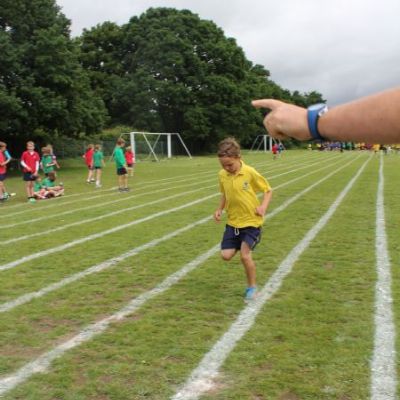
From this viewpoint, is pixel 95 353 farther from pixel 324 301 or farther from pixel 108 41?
pixel 108 41

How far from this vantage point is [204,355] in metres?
4.20

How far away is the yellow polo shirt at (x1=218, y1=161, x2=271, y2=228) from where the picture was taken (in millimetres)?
5594

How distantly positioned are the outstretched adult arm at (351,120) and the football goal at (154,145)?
40503 mm

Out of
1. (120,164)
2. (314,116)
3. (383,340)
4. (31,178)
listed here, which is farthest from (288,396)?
(120,164)

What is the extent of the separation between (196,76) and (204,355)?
52691mm

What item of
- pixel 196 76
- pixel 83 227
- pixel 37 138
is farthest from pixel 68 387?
pixel 196 76

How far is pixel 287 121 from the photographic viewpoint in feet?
6.13

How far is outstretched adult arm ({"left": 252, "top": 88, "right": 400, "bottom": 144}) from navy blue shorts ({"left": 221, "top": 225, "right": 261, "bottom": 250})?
Result: 362 centimetres

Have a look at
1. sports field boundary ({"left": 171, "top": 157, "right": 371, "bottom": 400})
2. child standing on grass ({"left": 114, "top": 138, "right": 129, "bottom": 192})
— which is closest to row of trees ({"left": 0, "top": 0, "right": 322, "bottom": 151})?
child standing on grass ({"left": 114, "top": 138, "right": 129, "bottom": 192})

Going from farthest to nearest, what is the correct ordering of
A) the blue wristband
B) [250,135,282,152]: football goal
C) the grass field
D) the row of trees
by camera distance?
[250,135,282,152]: football goal → the row of trees → the grass field → the blue wristband

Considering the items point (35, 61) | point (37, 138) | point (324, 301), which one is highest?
point (35, 61)

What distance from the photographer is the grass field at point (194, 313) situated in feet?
12.3

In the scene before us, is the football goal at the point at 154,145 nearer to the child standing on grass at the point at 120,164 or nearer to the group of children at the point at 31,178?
the child standing on grass at the point at 120,164

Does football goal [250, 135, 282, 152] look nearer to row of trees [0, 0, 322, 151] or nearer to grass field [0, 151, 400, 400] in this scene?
row of trees [0, 0, 322, 151]
